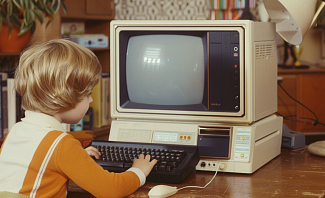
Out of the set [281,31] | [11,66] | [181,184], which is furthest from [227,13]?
[181,184]

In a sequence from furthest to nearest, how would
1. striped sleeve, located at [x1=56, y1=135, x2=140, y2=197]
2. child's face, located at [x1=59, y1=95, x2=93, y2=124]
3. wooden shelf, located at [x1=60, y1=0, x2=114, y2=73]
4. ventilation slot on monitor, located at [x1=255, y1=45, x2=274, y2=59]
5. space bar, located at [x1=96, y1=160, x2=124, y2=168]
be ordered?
wooden shelf, located at [x1=60, y1=0, x2=114, y2=73] < ventilation slot on monitor, located at [x1=255, y1=45, x2=274, y2=59] < space bar, located at [x1=96, y1=160, x2=124, y2=168] < child's face, located at [x1=59, y1=95, x2=93, y2=124] < striped sleeve, located at [x1=56, y1=135, x2=140, y2=197]

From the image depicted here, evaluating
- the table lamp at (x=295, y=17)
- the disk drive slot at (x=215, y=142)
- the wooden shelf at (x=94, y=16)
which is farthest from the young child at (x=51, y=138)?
the wooden shelf at (x=94, y=16)

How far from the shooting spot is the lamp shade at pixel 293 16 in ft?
4.14

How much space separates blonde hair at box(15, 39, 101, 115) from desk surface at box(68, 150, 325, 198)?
27 cm

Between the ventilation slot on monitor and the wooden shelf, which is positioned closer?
the ventilation slot on monitor

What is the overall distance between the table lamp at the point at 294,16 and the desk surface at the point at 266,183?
42 cm

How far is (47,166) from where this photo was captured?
951 millimetres

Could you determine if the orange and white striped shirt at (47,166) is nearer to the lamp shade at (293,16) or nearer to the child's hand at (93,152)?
the child's hand at (93,152)

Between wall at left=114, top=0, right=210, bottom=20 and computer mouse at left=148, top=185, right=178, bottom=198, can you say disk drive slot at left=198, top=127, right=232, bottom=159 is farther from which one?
wall at left=114, top=0, right=210, bottom=20

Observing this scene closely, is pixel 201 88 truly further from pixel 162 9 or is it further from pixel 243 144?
pixel 162 9

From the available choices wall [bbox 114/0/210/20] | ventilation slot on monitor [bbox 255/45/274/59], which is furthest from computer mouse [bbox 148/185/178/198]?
wall [bbox 114/0/210/20]

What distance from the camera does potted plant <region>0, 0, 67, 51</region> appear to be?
85.0 inches

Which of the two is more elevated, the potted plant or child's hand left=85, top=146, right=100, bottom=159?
the potted plant

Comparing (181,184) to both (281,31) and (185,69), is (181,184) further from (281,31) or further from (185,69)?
(281,31)
